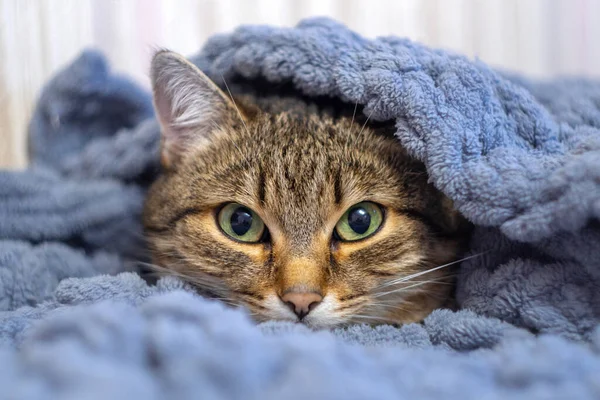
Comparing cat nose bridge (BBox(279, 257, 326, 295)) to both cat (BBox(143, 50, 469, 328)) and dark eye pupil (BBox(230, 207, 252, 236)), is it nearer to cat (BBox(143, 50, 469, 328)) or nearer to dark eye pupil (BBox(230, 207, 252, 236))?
cat (BBox(143, 50, 469, 328))

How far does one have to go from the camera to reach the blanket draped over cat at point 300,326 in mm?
631

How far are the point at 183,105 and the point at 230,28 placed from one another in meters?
0.90

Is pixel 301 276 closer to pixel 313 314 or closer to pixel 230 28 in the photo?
pixel 313 314

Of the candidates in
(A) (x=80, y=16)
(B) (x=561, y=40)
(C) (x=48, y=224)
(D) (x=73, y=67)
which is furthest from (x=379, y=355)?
(B) (x=561, y=40)

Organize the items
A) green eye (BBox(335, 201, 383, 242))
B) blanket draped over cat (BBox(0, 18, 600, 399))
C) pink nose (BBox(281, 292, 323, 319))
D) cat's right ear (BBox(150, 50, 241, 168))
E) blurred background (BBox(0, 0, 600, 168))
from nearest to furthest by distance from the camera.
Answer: blanket draped over cat (BBox(0, 18, 600, 399))
pink nose (BBox(281, 292, 323, 319))
green eye (BBox(335, 201, 383, 242))
cat's right ear (BBox(150, 50, 241, 168))
blurred background (BBox(0, 0, 600, 168))

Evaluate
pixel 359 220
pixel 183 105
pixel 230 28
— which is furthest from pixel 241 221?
pixel 230 28

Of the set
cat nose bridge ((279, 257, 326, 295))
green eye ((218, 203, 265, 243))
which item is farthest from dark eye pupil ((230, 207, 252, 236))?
cat nose bridge ((279, 257, 326, 295))

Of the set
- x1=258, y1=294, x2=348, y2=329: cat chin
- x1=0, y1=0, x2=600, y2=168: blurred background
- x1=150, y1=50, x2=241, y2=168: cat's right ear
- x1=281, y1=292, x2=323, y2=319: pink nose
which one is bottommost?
x1=258, y1=294, x2=348, y2=329: cat chin

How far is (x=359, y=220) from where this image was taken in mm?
1231

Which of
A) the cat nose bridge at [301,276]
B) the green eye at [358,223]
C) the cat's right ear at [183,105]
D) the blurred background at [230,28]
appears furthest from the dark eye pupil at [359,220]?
the blurred background at [230,28]

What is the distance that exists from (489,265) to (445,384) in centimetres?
56

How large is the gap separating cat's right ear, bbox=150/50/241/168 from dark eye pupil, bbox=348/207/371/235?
1.32ft

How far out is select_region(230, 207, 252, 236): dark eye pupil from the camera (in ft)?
4.09

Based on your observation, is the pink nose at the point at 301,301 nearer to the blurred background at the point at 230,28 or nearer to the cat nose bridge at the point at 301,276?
the cat nose bridge at the point at 301,276
